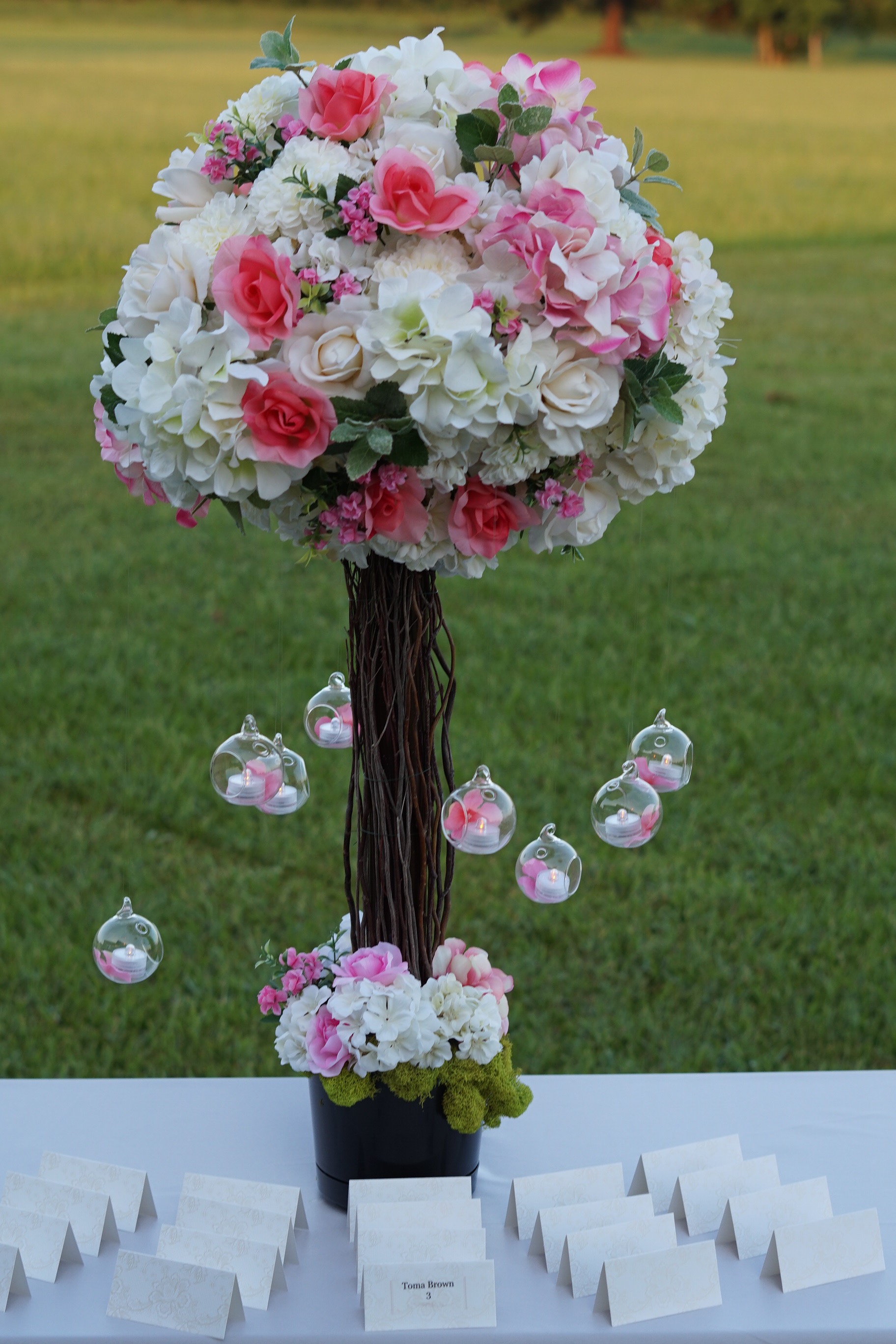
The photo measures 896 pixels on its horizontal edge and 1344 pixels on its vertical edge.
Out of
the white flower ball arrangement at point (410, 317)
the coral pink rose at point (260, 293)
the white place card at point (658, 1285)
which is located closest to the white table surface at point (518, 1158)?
the white place card at point (658, 1285)

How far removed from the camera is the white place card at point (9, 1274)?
4.30 ft

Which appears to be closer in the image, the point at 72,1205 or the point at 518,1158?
Answer: the point at 72,1205

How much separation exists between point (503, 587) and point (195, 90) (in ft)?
39.2

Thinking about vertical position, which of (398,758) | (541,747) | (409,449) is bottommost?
(541,747)

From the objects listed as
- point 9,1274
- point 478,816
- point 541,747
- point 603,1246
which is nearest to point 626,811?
point 478,816

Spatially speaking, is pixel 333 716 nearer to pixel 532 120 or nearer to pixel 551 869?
pixel 551 869

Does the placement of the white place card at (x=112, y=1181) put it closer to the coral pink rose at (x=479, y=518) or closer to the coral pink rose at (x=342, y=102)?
the coral pink rose at (x=479, y=518)

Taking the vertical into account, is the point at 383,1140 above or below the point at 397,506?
below

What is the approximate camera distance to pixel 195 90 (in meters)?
14.6

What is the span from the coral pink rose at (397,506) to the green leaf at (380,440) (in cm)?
6

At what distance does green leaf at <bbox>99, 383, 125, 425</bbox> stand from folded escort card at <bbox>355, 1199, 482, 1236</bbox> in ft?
2.75

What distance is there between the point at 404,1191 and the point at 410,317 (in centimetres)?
90

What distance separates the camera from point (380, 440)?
1120mm

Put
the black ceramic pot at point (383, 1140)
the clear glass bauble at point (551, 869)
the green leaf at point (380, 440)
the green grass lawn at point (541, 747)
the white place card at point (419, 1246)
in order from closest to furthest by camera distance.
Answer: the green leaf at point (380, 440), the white place card at point (419, 1246), the black ceramic pot at point (383, 1140), the clear glass bauble at point (551, 869), the green grass lawn at point (541, 747)
